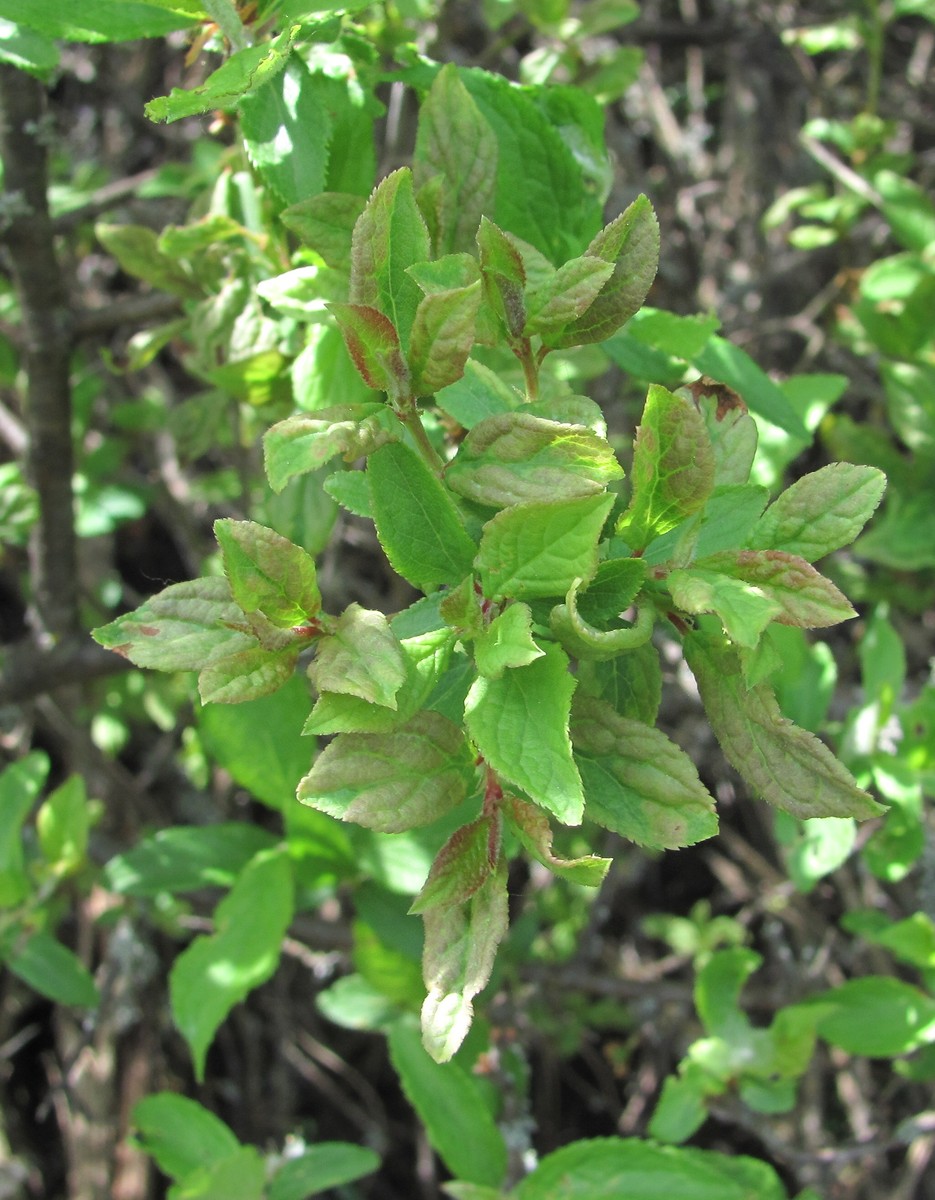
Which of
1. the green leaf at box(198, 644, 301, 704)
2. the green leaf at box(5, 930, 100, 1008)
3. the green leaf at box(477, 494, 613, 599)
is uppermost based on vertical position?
the green leaf at box(477, 494, 613, 599)

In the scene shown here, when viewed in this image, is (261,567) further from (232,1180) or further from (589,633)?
(232,1180)

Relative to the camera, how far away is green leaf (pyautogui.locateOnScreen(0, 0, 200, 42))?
1082 mm

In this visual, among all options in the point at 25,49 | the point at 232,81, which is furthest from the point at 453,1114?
the point at 25,49

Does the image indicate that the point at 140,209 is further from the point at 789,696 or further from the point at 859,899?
the point at 859,899

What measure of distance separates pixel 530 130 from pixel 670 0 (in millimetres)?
2091

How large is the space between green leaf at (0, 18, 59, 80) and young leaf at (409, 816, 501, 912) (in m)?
0.92

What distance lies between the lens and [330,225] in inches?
43.2

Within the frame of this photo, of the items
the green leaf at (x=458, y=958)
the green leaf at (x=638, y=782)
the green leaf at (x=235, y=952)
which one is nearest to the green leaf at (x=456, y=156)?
the green leaf at (x=638, y=782)

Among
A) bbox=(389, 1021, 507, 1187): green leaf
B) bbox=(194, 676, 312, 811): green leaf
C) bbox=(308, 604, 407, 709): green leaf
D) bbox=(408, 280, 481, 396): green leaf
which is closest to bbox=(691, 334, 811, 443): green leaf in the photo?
bbox=(408, 280, 481, 396): green leaf

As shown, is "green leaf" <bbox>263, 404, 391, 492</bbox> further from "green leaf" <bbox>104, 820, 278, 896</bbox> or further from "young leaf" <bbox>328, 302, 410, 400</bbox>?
"green leaf" <bbox>104, 820, 278, 896</bbox>

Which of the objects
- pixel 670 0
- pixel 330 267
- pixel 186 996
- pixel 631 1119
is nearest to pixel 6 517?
pixel 186 996

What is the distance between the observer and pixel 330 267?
1.10 metres

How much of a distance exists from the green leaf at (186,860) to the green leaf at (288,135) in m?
0.85

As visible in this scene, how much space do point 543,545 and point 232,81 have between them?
47cm
